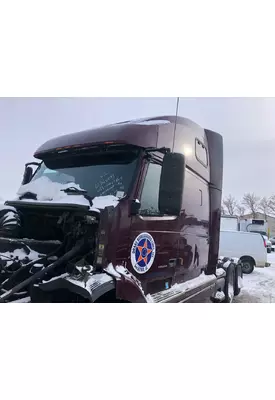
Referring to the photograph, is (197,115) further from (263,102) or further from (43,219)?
(43,219)

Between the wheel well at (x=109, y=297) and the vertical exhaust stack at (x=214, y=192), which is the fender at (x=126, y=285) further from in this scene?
the vertical exhaust stack at (x=214, y=192)

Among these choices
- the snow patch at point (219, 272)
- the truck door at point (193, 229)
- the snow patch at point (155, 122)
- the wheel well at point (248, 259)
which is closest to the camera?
the snow patch at point (155, 122)

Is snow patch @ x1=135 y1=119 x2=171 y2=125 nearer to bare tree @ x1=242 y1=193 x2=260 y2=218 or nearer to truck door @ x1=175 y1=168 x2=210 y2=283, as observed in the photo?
truck door @ x1=175 y1=168 x2=210 y2=283

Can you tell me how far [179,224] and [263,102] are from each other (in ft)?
5.70

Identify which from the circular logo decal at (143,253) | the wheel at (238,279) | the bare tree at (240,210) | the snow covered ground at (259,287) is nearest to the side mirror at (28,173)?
the circular logo decal at (143,253)

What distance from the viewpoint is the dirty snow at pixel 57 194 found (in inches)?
102

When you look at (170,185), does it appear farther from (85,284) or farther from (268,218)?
(268,218)

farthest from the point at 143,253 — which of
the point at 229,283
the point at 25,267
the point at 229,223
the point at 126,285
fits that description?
the point at 229,283

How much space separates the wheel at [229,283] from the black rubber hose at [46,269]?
9.23 feet

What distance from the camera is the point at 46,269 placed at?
2477mm

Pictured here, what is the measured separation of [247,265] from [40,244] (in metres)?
3.77

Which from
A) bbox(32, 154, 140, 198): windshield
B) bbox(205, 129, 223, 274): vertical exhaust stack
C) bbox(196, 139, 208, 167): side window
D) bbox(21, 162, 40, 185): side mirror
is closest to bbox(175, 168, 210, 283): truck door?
bbox(205, 129, 223, 274): vertical exhaust stack

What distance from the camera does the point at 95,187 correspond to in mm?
2814
